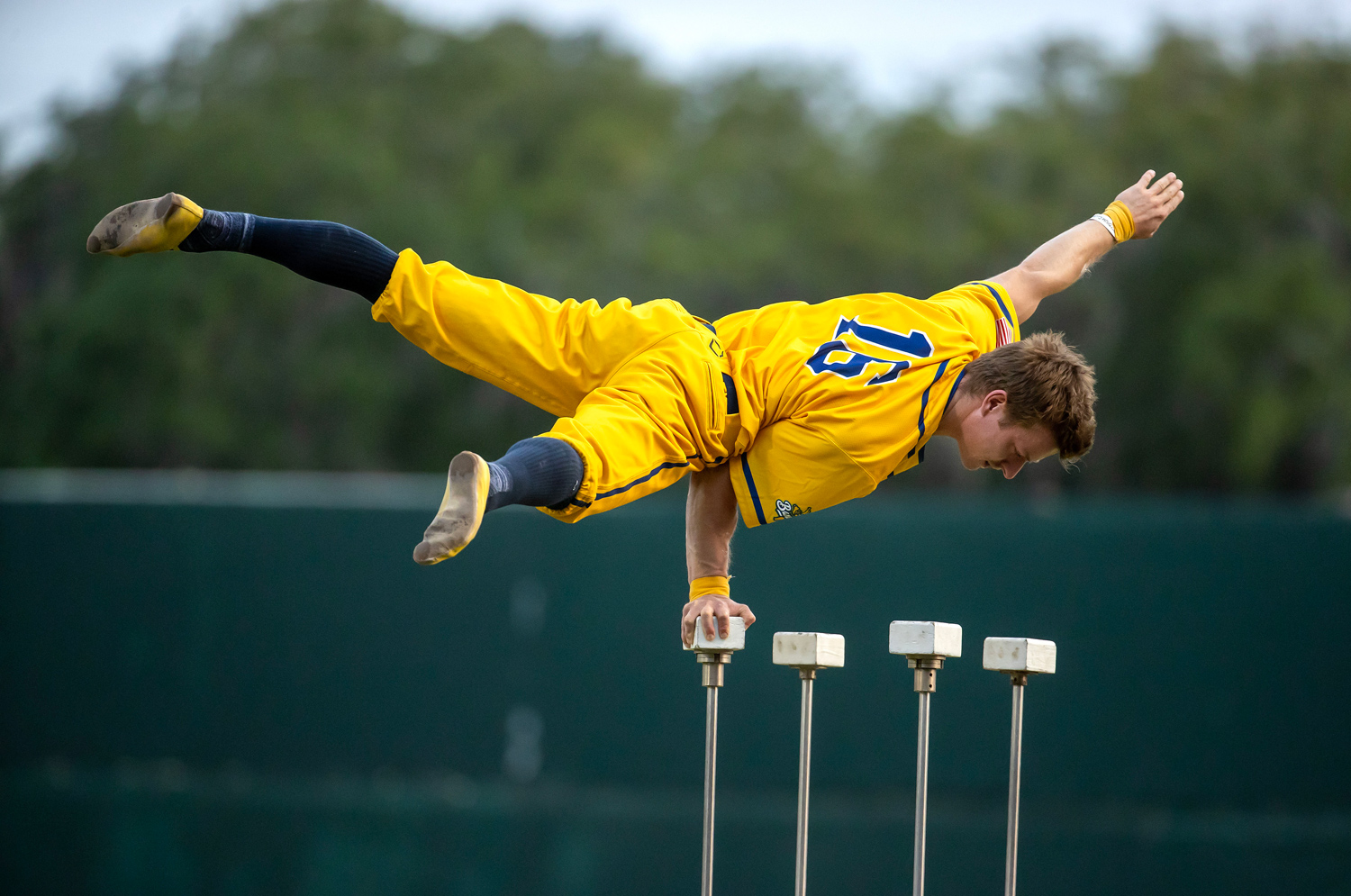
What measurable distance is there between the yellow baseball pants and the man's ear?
1.87ft

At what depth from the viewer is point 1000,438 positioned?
2.83 meters

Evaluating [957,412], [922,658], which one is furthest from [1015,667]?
[957,412]

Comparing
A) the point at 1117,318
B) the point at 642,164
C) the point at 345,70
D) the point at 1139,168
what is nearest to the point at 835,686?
the point at 1117,318

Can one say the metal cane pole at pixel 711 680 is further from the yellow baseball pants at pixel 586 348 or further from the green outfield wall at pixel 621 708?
the green outfield wall at pixel 621 708

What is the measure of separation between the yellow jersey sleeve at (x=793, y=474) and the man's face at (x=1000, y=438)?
9.9 inches

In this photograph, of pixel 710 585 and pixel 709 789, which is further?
pixel 710 585

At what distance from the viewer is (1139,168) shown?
948cm

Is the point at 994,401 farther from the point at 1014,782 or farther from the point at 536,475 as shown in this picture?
the point at 536,475

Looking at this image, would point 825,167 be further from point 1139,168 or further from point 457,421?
point 457,421

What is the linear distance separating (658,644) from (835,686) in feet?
3.27

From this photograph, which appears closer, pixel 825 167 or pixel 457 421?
pixel 457 421

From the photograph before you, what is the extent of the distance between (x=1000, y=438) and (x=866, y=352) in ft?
1.18

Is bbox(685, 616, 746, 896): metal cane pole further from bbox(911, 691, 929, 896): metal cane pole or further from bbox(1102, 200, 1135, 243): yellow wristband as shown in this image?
bbox(1102, 200, 1135, 243): yellow wristband

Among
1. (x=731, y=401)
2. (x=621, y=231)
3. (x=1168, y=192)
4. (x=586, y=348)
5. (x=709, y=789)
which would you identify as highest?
(x=621, y=231)
